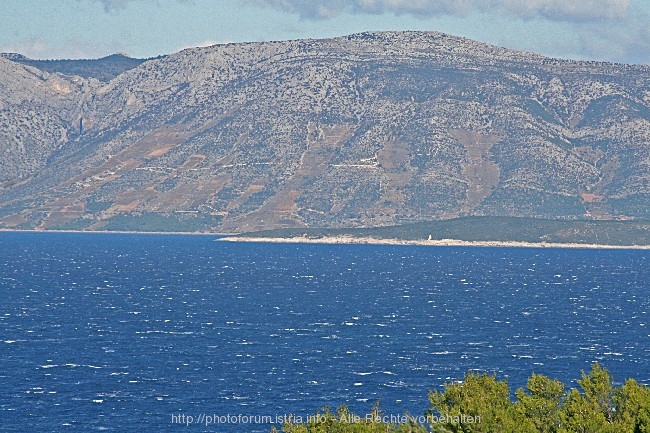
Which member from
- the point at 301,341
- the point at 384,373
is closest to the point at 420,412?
the point at 384,373

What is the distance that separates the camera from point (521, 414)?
258ft

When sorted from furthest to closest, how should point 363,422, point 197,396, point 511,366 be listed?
point 511,366, point 197,396, point 363,422

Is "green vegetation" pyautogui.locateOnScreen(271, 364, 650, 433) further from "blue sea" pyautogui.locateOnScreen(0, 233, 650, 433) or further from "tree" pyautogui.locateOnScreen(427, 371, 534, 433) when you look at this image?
"blue sea" pyautogui.locateOnScreen(0, 233, 650, 433)

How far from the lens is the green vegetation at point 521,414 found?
74.6m

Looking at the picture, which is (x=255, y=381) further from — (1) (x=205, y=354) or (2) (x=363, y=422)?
(2) (x=363, y=422)

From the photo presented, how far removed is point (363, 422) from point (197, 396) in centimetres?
5499

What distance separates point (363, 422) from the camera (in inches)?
2975

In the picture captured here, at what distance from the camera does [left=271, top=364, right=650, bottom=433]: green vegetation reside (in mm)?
74625

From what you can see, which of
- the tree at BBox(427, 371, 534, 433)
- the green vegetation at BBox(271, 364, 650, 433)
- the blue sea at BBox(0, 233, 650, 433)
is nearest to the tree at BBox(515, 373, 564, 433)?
the green vegetation at BBox(271, 364, 650, 433)

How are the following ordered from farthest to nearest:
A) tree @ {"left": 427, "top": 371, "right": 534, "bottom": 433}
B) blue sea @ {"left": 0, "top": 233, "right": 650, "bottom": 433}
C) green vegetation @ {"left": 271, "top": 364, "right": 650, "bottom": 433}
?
blue sea @ {"left": 0, "top": 233, "right": 650, "bottom": 433}, tree @ {"left": 427, "top": 371, "right": 534, "bottom": 433}, green vegetation @ {"left": 271, "top": 364, "right": 650, "bottom": 433}

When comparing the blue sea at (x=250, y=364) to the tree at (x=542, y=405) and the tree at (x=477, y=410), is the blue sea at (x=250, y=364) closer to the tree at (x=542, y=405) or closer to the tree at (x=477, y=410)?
the tree at (x=477, y=410)

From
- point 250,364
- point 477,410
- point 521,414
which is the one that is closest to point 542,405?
point 521,414

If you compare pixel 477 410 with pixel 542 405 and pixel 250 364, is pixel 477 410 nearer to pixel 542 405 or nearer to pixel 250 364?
pixel 542 405

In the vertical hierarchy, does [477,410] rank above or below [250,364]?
above
